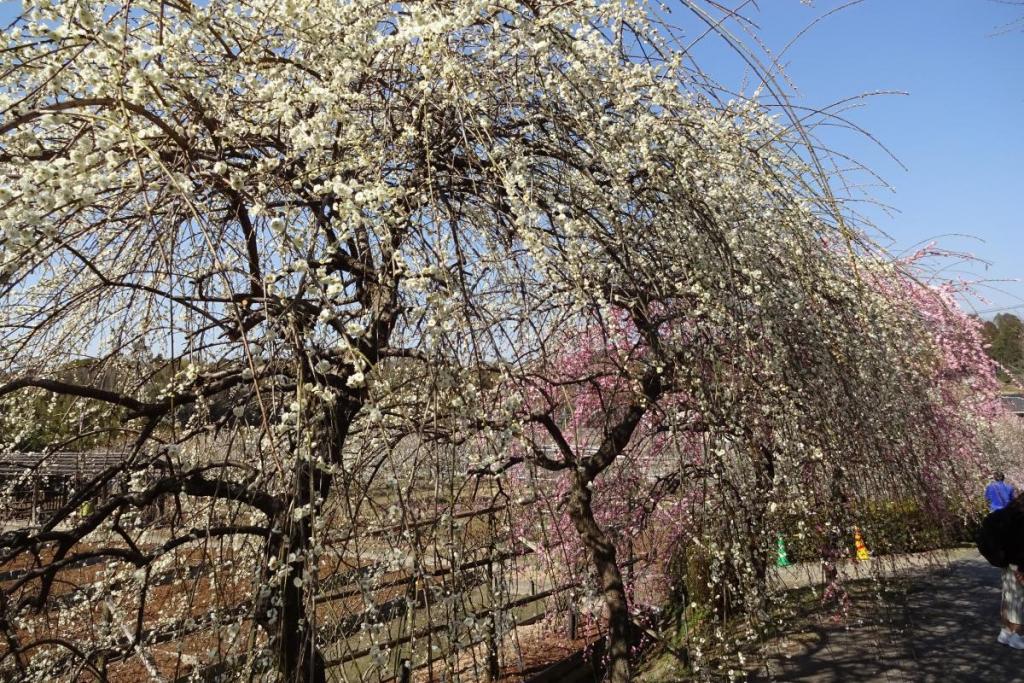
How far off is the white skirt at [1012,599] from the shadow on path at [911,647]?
218 mm

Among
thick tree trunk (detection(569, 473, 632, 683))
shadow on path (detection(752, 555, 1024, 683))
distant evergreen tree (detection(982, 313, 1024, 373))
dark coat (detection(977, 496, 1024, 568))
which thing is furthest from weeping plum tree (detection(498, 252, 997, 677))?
distant evergreen tree (detection(982, 313, 1024, 373))

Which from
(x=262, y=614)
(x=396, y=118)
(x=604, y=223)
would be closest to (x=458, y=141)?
(x=396, y=118)

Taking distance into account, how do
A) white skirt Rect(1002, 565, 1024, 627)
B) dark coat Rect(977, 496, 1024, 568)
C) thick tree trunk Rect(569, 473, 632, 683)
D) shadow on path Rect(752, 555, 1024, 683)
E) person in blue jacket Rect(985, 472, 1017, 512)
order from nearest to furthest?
thick tree trunk Rect(569, 473, 632, 683) < dark coat Rect(977, 496, 1024, 568) < shadow on path Rect(752, 555, 1024, 683) < white skirt Rect(1002, 565, 1024, 627) < person in blue jacket Rect(985, 472, 1017, 512)

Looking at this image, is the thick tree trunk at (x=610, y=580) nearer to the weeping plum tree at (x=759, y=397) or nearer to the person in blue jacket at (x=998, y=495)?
the weeping plum tree at (x=759, y=397)

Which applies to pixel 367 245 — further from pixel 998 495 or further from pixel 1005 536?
pixel 998 495

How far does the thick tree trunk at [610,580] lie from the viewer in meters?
3.13

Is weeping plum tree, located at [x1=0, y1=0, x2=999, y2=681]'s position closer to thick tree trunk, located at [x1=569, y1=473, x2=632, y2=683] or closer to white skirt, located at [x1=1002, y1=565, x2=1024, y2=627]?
thick tree trunk, located at [x1=569, y1=473, x2=632, y2=683]

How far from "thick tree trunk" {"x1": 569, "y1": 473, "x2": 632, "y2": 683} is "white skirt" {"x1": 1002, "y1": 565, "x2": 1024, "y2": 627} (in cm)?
317

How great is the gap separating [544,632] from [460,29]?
4.97 m

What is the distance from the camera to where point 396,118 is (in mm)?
1871

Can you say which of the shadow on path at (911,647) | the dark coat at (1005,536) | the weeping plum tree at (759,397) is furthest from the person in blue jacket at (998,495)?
the weeping plum tree at (759,397)

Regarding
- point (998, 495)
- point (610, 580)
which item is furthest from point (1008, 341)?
point (610, 580)

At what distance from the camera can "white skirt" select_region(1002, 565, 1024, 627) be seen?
181 inches

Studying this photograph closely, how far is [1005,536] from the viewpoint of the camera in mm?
4188
